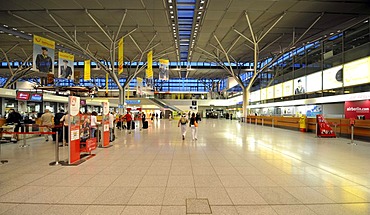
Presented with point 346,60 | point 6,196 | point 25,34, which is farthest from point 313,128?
point 25,34

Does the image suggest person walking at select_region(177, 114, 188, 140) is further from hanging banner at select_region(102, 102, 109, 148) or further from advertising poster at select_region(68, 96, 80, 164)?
advertising poster at select_region(68, 96, 80, 164)

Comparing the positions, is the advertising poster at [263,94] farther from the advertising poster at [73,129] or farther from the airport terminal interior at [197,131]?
the advertising poster at [73,129]

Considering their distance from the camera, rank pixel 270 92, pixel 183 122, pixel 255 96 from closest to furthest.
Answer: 1. pixel 183 122
2. pixel 270 92
3. pixel 255 96

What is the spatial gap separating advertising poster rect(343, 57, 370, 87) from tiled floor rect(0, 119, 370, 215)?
10530 mm

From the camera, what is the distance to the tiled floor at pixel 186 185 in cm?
400

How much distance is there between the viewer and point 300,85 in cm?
2580

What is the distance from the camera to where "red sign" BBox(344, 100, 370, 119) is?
16.6 metres

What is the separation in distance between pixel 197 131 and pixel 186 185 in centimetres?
1465

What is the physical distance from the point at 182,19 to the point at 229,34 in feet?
21.0

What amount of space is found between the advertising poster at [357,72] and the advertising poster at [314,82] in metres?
3.70

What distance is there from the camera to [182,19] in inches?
936

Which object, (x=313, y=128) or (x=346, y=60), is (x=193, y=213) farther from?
(x=346, y=60)

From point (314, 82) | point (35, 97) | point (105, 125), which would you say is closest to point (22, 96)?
point (35, 97)

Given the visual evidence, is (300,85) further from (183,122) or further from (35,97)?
(35,97)
